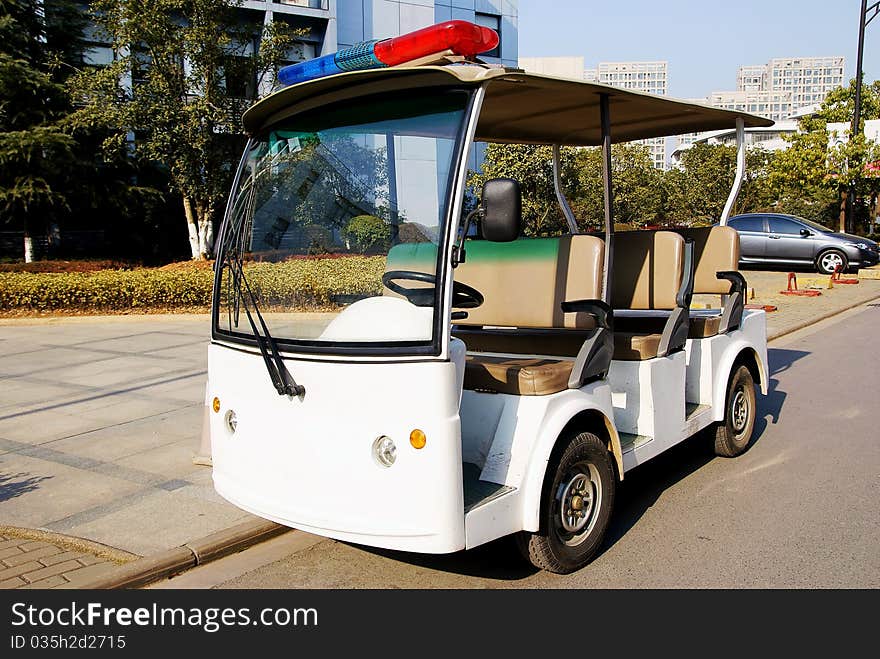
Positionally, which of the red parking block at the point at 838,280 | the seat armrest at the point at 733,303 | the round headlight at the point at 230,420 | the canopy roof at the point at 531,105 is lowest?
the red parking block at the point at 838,280

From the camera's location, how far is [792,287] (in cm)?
1764

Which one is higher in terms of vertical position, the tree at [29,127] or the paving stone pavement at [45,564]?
the tree at [29,127]

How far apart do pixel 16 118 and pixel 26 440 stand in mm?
16133

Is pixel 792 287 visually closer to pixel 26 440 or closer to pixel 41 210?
pixel 26 440

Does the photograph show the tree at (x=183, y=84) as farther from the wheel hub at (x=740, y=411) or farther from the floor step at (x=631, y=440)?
the floor step at (x=631, y=440)

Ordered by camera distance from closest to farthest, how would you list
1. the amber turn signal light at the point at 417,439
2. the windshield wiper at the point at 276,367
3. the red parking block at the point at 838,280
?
1. the amber turn signal light at the point at 417,439
2. the windshield wiper at the point at 276,367
3. the red parking block at the point at 838,280

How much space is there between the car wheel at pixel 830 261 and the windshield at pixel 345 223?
20.4 m

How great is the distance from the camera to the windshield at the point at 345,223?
12.0ft

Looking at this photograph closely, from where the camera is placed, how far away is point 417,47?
3.66 m

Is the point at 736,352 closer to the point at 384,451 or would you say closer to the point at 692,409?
the point at 692,409

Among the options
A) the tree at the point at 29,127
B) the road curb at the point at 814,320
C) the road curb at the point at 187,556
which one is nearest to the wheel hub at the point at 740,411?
the road curb at the point at 187,556

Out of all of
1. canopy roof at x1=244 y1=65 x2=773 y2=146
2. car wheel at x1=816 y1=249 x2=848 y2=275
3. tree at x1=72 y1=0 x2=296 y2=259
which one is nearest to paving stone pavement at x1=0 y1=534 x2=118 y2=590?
canopy roof at x1=244 y1=65 x2=773 y2=146

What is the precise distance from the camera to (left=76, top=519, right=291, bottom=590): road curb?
4.02 metres
